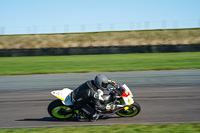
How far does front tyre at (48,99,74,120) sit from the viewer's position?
779 cm

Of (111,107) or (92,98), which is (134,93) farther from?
(92,98)

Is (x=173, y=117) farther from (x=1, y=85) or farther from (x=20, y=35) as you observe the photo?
(x=20, y=35)

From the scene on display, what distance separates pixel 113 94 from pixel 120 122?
2.65 feet

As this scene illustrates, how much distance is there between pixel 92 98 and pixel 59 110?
3.85 ft

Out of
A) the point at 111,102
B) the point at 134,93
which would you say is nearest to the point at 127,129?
the point at 111,102

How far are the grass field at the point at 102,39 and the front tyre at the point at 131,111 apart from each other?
2871cm

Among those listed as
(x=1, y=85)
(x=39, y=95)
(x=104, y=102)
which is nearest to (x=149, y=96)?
(x=104, y=102)

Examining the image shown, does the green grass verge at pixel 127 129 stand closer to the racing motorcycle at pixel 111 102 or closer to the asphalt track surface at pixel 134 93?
the asphalt track surface at pixel 134 93

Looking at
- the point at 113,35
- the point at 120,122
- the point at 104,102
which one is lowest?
the point at 120,122

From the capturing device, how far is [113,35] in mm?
38594

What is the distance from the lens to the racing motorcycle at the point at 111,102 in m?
7.47

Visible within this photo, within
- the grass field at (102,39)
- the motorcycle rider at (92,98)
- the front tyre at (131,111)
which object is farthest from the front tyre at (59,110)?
the grass field at (102,39)

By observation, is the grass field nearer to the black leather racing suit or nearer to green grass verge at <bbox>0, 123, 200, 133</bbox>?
the black leather racing suit

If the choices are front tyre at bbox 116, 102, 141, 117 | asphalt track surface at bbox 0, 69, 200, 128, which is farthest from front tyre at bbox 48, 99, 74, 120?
front tyre at bbox 116, 102, 141, 117
